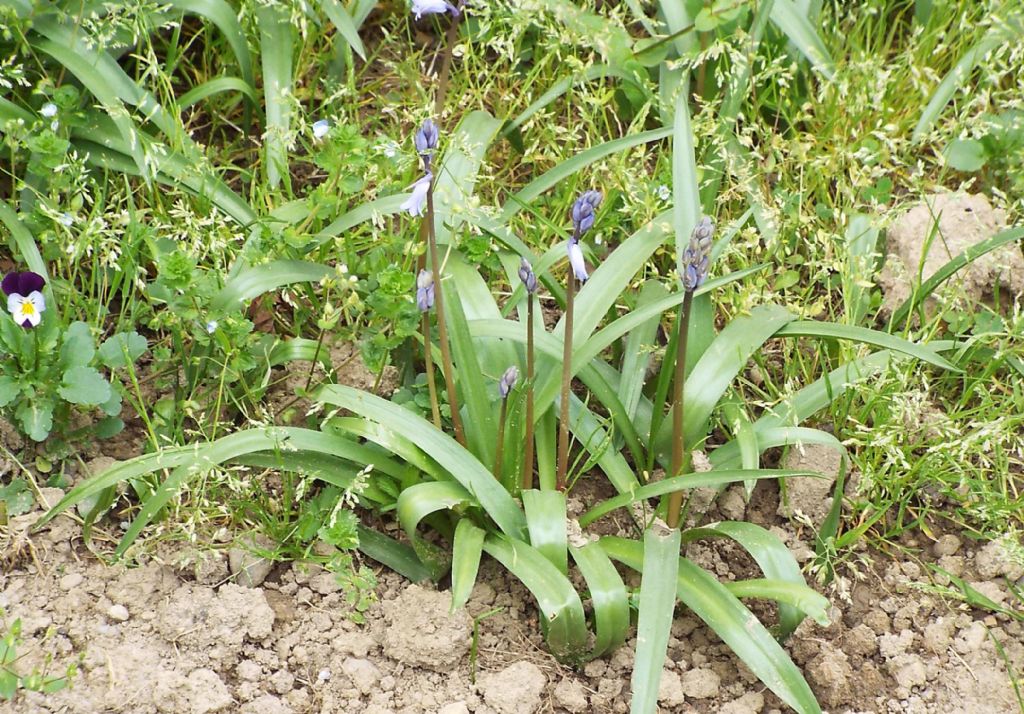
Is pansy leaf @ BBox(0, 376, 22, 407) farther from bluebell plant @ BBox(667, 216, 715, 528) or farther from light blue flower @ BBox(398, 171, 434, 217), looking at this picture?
bluebell plant @ BBox(667, 216, 715, 528)

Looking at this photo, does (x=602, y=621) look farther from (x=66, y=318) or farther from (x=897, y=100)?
(x=897, y=100)

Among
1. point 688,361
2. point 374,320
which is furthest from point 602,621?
point 374,320

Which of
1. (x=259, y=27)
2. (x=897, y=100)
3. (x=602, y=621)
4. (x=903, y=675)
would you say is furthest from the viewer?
(x=897, y=100)

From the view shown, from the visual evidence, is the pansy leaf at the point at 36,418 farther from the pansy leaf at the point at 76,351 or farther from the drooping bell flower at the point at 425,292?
the drooping bell flower at the point at 425,292

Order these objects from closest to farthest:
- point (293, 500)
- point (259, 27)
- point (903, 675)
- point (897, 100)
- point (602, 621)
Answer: point (602, 621) → point (903, 675) → point (293, 500) → point (259, 27) → point (897, 100)

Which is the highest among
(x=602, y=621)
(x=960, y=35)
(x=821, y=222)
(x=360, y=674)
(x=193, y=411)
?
(x=960, y=35)

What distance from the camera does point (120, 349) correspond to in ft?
8.86

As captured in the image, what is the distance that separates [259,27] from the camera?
329 cm

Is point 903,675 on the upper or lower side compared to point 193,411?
lower

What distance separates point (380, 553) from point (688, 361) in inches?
34.4

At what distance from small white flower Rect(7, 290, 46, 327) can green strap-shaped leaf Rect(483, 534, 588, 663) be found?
1.16m

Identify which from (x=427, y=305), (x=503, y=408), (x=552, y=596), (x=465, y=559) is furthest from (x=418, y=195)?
(x=552, y=596)

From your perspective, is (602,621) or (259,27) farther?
(259,27)

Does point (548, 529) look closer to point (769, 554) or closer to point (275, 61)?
point (769, 554)
